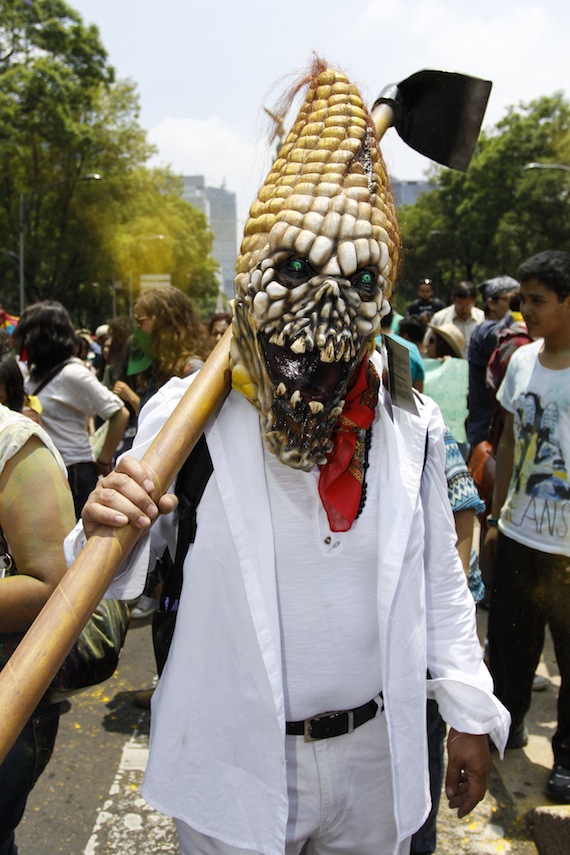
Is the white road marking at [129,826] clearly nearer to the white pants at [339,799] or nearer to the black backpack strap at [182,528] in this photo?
the white pants at [339,799]

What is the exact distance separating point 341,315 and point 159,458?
0.48m

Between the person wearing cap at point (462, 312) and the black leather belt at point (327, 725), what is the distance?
242 inches

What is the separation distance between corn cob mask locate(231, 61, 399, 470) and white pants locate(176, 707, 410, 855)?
63 centimetres

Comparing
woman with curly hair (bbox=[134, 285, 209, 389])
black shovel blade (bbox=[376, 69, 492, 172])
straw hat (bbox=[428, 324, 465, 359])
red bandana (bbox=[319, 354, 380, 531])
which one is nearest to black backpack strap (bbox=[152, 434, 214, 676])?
red bandana (bbox=[319, 354, 380, 531])

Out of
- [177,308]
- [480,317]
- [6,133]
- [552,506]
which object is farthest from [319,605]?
[6,133]

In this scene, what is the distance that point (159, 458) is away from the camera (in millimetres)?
1562

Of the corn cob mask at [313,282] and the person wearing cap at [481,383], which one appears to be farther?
the person wearing cap at [481,383]

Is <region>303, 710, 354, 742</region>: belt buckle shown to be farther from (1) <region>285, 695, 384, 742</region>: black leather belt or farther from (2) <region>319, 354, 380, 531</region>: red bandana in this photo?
(2) <region>319, 354, 380, 531</region>: red bandana

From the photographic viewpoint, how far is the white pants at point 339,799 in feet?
5.48

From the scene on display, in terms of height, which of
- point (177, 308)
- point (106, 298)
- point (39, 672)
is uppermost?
point (177, 308)

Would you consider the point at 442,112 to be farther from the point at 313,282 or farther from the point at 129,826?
the point at 129,826

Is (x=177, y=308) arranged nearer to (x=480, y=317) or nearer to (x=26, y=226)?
(x=480, y=317)

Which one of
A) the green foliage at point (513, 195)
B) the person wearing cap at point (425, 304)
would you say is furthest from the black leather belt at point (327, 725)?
the green foliage at point (513, 195)

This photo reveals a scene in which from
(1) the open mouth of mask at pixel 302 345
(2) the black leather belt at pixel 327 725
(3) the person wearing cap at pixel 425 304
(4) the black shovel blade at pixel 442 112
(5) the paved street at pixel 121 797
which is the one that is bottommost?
(5) the paved street at pixel 121 797
